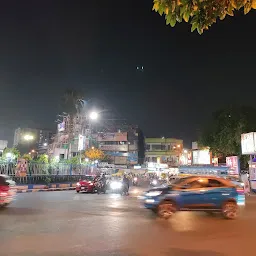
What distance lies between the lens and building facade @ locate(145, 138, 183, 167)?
9762 cm

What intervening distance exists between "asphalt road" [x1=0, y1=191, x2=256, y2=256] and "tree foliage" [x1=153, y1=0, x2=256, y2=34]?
16.2 feet

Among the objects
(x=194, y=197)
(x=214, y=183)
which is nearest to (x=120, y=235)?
(x=194, y=197)

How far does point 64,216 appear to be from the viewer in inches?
456

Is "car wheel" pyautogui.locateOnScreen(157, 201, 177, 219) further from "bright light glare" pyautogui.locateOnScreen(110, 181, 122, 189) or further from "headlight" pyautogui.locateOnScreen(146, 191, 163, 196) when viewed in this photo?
"bright light glare" pyautogui.locateOnScreen(110, 181, 122, 189)

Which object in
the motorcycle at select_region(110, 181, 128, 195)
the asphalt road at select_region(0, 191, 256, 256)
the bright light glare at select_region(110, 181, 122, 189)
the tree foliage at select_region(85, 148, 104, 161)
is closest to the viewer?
the asphalt road at select_region(0, 191, 256, 256)

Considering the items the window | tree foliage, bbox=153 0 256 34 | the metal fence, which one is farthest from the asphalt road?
the window

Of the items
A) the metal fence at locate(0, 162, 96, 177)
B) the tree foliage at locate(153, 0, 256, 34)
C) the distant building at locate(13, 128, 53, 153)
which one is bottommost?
the metal fence at locate(0, 162, 96, 177)

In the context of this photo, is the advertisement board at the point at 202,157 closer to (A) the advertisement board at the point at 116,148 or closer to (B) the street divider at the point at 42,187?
(B) the street divider at the point at 42,187

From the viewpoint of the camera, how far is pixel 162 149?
9925 cm

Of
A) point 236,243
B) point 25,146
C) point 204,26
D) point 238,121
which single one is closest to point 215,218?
point 236,243

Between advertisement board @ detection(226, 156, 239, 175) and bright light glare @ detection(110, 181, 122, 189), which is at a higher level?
advertisement board @ detection(226, 156, 239, 175)

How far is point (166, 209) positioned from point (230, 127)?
1377 inches

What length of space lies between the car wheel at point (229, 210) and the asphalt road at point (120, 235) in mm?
351

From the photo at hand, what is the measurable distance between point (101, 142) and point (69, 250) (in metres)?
88.3
